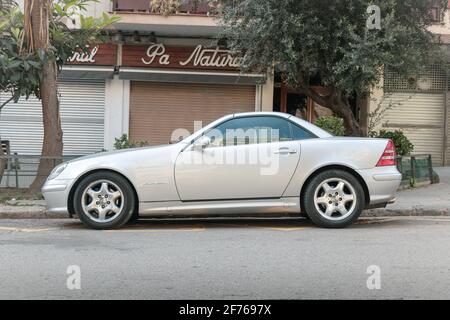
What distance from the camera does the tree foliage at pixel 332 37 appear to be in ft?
33.3

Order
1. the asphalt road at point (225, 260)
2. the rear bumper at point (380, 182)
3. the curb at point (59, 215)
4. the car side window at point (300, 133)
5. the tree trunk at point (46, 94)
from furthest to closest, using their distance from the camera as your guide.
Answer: the tree trunk at point (46, 94), the curb at point (59, 215), the car side window at point (300, 133), the rear bumper at point (380, 182), the asphalt road at point (225, 260)

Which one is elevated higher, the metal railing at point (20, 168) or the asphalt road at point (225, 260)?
the metal railing at point (20, 168)

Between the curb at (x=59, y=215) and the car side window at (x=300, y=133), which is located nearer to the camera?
the car side window at (x=300, y=133)

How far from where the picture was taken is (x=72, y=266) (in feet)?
18.2

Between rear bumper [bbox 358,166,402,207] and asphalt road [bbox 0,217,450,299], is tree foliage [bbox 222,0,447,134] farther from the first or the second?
asphalt road [bbox 0,217,450,299]

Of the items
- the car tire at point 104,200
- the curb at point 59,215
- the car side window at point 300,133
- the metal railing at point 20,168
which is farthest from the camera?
the metal railing at point 20,168

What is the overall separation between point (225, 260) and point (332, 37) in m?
6.19

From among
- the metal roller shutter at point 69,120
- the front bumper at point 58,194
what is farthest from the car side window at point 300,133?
the metal roller shutter at point 69,120

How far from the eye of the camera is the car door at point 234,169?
7281 millimetres

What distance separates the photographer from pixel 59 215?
29.1 feet

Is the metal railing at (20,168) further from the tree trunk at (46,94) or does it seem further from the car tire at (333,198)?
the car tire at (333,198)

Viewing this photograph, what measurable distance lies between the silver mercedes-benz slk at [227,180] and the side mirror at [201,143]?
0.01 meters

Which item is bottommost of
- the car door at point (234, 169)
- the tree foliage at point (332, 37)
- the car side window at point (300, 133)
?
the car door at point (234, 169)

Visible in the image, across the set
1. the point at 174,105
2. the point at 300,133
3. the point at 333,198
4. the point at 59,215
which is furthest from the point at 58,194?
the point at 174,105
